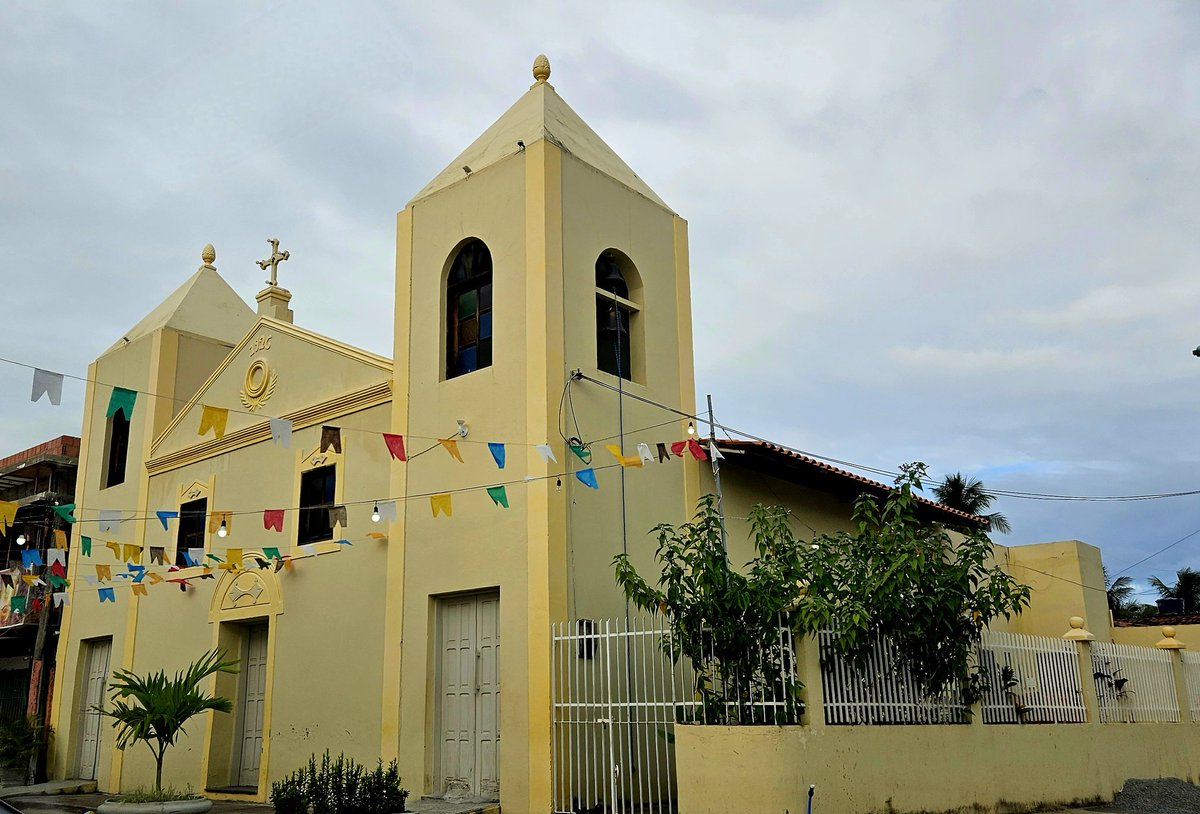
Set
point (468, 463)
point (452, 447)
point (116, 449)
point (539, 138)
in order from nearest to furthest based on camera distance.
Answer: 1. point (452, 447)
2. point (468, 463)
3. point (539, 138)
4. point (116, 449)

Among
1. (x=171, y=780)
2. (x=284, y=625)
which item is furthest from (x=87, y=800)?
(x=284, y=625)

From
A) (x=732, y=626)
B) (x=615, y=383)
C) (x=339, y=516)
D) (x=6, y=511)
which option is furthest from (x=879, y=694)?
(x=6, y=511)

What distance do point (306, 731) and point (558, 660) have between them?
14.1 feet

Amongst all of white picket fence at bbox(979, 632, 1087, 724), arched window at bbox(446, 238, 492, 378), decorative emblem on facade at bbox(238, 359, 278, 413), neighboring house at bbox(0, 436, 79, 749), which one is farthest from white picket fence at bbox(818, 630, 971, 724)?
neighboring house at bbox(0, 436, 79, 749)

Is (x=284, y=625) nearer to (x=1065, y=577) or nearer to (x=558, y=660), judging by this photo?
(x=558, y=660)

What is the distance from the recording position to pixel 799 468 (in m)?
14.4

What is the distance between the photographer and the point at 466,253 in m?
13.6

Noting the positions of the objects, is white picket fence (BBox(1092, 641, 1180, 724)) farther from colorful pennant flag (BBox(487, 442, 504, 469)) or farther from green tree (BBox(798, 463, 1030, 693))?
colorful pennant flag (BBox(487, 442, 504, 469))

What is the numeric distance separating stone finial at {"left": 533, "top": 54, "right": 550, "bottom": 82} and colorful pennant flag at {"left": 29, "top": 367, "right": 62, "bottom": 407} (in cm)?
722

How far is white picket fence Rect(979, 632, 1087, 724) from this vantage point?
1158cm

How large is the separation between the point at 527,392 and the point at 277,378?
5.50 metres

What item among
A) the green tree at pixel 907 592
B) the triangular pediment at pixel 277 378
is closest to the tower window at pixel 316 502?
the triangular pediment at pixel 277 378

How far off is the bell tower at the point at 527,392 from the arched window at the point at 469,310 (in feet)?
0.07

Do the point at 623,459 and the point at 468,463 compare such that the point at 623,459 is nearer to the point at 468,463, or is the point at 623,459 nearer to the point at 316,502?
the point at 468,463
